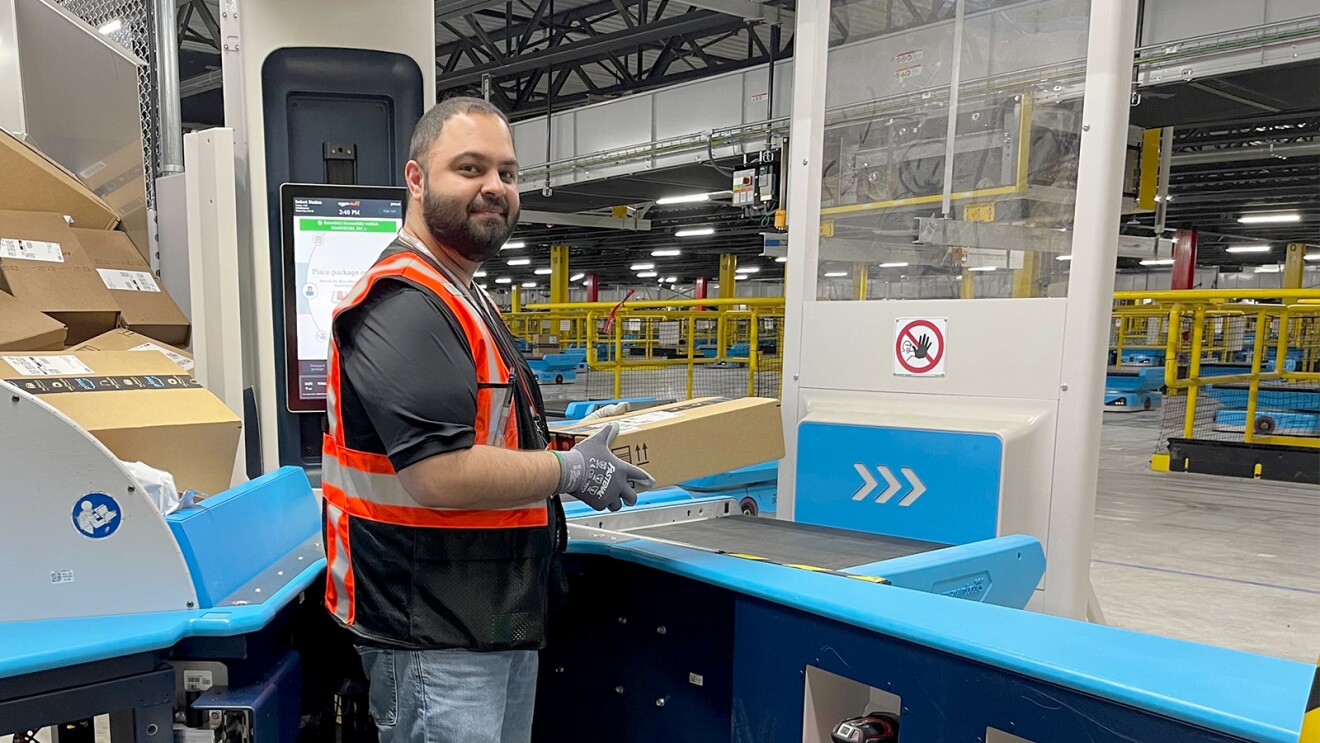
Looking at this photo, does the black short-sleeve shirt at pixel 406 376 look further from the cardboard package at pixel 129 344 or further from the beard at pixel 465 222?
the cardboard package at pixel 129 344

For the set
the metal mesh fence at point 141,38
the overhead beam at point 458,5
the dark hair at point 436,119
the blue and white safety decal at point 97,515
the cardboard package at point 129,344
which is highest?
the overhead beam at point 458,5

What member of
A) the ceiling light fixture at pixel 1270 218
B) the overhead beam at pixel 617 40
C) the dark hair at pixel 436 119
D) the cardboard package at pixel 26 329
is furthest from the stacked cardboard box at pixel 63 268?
the ceiling light fixture at pixel 1270 218

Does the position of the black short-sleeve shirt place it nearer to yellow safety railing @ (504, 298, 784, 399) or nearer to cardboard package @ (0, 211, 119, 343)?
cardboard package @ (0, 211, 119, 343)

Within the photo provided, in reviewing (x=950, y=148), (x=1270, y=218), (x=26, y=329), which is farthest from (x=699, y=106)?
(x=1270, y=218)

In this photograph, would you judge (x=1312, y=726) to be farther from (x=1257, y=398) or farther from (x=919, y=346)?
(x=1257, y=398)

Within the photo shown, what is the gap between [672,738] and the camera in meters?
1.52

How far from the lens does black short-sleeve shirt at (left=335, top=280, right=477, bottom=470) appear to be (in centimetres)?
107

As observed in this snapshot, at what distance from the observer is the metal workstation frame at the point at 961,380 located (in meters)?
2.03

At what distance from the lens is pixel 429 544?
116 cm

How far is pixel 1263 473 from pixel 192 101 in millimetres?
13497

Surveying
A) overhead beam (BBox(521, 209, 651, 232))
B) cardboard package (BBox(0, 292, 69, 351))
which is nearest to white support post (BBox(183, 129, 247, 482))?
cardboard package (BBox(0, 292, 69, 351))

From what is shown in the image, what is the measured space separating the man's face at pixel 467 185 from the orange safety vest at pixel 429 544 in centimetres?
8

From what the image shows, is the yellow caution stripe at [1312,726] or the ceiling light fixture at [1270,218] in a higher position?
the ceiling light fixture at [1270,218]

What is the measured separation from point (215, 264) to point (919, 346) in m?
1.92
